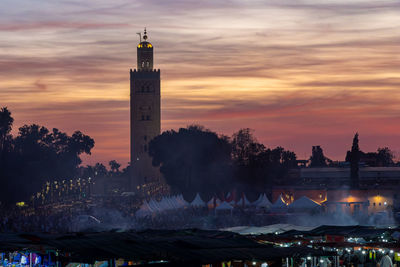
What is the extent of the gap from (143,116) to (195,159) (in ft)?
145

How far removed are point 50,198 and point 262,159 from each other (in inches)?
1203

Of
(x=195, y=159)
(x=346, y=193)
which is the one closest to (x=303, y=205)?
(x=346, y=193)

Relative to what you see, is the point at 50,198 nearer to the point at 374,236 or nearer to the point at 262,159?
the point at 262,159

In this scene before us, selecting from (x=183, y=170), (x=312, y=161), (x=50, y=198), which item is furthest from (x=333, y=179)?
(x=312, y=161)

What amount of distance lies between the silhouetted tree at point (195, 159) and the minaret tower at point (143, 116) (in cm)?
2924

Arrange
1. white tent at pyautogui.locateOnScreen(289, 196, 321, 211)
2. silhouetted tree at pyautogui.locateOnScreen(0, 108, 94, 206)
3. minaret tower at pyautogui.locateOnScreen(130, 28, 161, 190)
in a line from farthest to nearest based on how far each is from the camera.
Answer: minaret tower at pyautogui.locateOnScreen(130, 28, 161, 190), silhouetted tree at pyautogui.locateOnScreen(0, 108, 94, 206), white tent at pyautogui.locateOnScreen(289, 196, 321, 211)

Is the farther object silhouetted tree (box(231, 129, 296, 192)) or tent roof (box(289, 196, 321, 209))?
silhouetted tree (box(231, 129, 296, 192))

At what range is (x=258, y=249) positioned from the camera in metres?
30.2

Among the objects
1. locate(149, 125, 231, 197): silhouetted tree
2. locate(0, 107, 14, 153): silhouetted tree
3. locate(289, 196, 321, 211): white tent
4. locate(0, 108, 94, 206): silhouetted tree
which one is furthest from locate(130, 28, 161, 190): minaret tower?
locate(289, 196, 321, 211): white tent

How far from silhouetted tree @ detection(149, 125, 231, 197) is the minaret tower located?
29237mm

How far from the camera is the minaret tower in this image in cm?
14925

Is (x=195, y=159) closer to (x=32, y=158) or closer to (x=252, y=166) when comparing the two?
(x=252, y=166)

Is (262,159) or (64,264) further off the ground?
(262,159)

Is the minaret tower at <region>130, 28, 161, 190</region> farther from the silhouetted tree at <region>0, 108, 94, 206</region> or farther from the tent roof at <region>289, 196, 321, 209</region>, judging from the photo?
the tent roof at <region>289, 196, 321, 209</region>
